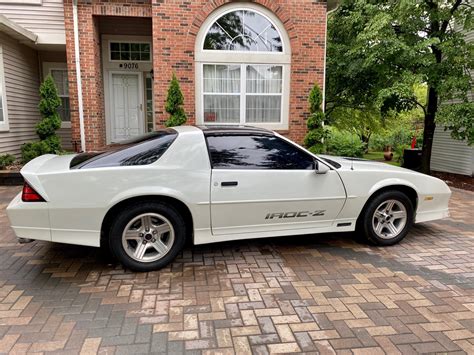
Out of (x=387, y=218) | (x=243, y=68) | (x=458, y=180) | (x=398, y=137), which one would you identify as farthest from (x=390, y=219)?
(x=398, y=137)

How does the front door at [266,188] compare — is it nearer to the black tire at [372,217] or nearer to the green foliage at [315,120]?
the black tire at [372,217]

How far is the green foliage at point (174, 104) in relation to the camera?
899cm

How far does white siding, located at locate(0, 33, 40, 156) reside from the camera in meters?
9.48

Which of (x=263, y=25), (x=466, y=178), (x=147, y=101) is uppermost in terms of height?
(x=263, y=25)

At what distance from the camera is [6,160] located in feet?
28.6

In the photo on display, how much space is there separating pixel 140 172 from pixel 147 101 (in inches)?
325

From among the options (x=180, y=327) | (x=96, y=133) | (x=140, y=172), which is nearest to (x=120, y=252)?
(x=140, y=172)

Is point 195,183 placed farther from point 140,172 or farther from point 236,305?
point 236,305

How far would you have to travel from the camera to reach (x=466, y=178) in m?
10.7

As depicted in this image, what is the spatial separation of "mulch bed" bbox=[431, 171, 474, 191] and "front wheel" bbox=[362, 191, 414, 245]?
5480 millimetres

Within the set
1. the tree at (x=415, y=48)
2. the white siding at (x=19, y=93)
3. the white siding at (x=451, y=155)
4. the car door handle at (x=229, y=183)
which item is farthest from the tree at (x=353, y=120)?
the car door handle at (x=229, y=183)

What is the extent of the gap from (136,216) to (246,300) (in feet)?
4.41

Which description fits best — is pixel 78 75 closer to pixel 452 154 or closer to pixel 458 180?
pixel 458 180

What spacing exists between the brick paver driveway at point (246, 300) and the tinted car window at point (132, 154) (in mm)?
1093
